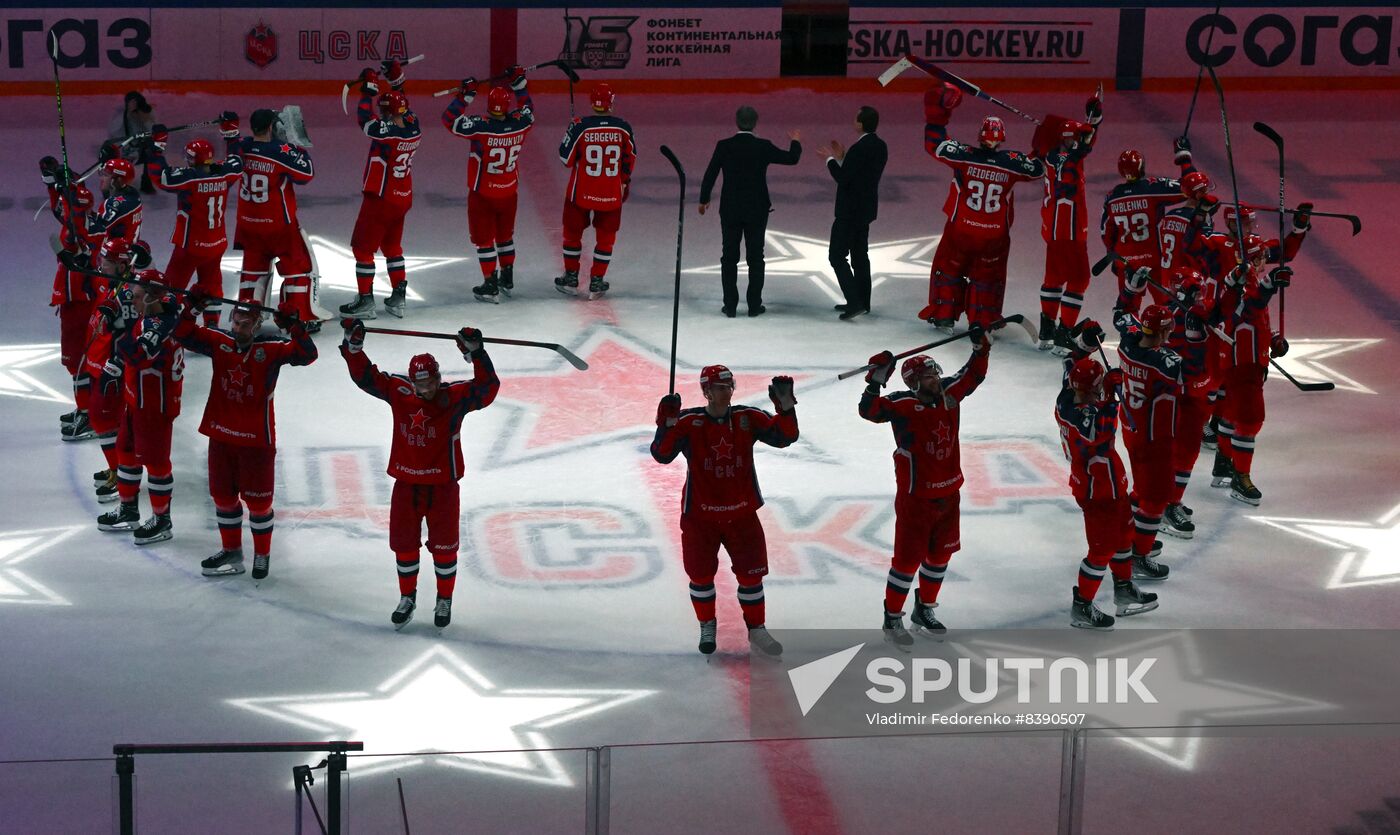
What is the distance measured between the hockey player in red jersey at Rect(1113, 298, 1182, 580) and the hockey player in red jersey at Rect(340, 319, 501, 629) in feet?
10.1

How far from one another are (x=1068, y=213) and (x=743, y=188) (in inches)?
87.6

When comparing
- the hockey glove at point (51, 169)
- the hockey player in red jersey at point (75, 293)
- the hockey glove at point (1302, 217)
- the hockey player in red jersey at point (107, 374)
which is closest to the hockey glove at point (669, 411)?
the hockey player in red jersey at point (107, 374)

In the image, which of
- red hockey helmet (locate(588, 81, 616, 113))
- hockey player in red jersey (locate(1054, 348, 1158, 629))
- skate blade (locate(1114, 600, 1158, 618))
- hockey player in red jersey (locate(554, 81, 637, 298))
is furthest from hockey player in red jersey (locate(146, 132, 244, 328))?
skate blade (locate(1114, 600, 1158, 618))

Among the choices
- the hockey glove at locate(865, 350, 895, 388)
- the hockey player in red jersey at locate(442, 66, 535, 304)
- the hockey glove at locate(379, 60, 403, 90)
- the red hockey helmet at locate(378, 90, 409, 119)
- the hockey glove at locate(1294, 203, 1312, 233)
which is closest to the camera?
the hockey glove at locate(865, 350, 895, 388)

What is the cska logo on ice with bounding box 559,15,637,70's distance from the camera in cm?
1888

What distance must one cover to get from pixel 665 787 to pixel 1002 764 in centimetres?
112

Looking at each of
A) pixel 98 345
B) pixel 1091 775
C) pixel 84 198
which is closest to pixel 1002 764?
pixel 1091 775

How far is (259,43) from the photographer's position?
18.5 metres

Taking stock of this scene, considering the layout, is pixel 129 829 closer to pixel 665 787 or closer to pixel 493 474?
pixel 665 787

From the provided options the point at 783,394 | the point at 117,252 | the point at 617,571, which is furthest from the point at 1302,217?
the point at 117,252

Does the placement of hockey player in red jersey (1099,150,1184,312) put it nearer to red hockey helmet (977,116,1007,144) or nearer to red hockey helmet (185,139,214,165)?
red hockey helmet (977,116,1007,144)

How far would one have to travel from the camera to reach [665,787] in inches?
226

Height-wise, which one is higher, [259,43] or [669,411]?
[259,43]

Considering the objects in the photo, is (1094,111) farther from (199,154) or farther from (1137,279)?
(199,154)
